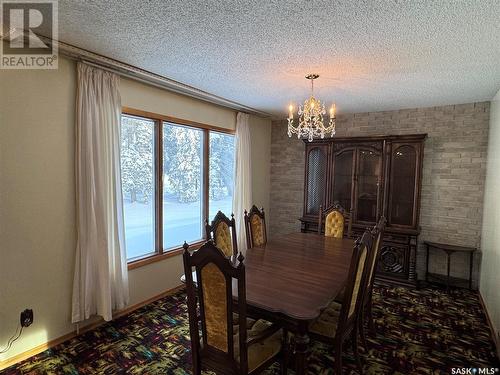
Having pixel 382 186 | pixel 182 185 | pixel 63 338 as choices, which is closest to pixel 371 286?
pixel 382 186

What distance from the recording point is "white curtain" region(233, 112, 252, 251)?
4520 mm

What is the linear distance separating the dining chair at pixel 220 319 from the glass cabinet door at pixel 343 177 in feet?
10.1

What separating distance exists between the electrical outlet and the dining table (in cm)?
173

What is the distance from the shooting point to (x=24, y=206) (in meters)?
2.25

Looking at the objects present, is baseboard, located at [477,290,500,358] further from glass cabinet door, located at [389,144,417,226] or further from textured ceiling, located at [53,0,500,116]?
textured ceiling, located at [53,0,500,116]

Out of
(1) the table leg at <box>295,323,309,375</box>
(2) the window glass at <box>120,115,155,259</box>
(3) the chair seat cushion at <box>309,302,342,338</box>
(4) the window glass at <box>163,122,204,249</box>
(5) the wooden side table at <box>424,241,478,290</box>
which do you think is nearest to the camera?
(1) the table leg at <box>295,323,309,375</box>

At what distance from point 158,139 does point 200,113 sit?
31.4 inches

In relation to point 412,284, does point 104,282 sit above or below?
above

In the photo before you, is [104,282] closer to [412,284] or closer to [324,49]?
[324,49]

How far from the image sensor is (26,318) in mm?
2273

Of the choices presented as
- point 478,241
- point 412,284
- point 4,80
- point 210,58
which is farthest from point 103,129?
point 478,241

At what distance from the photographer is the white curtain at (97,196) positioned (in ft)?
8.34

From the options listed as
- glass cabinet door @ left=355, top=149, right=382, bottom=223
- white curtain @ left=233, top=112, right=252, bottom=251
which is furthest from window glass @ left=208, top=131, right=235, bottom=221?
glass cabinet door @ left=355, top=149, right=382, bottom=223

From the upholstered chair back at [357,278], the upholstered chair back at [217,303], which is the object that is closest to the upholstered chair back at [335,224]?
the upholstered chair back at [357,278]
